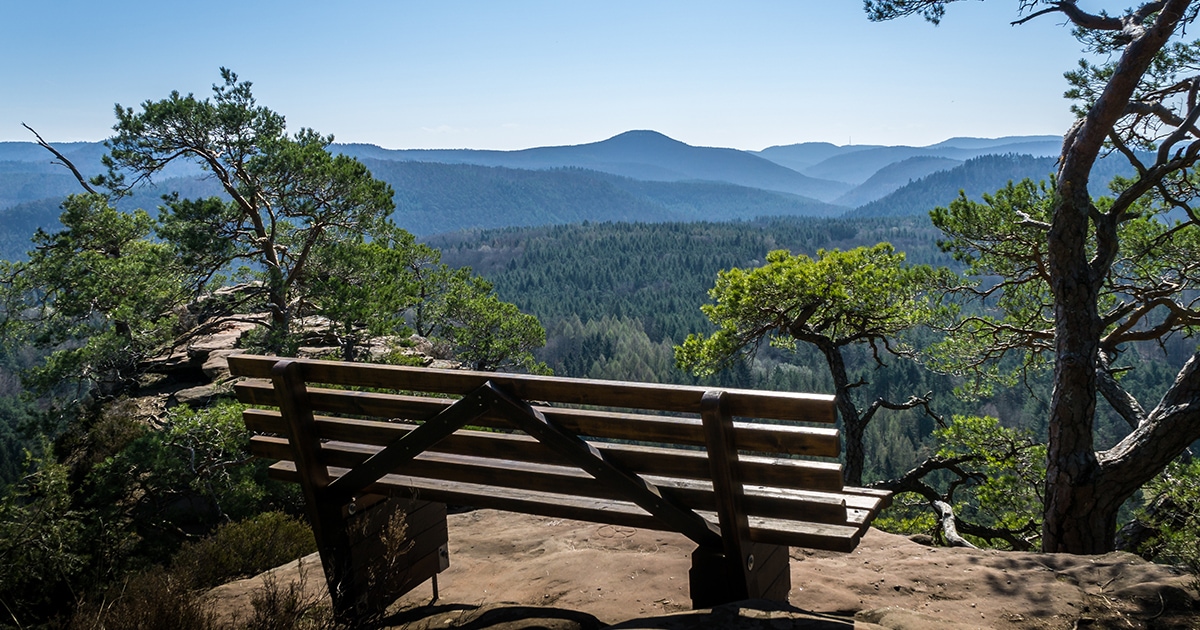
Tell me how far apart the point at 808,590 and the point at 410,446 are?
2.45 meters

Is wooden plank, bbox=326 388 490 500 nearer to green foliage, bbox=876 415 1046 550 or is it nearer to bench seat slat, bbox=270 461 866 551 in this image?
bench seat slat, bbox=270 461 866 551

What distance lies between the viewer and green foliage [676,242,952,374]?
413 inches

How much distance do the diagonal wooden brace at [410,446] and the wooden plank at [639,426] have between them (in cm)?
11

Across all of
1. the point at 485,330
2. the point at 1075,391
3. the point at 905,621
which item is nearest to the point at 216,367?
the point at 485,330

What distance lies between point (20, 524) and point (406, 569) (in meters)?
9.33

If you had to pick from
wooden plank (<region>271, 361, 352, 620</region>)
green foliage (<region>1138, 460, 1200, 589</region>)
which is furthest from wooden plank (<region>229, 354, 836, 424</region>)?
green foliage (<region>1138, 460, 1200, 589</region>)

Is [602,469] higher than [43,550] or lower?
higher

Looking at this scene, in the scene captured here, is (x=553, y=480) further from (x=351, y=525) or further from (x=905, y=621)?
(x=905, y=621)

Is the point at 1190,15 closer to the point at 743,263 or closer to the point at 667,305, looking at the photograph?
the point at 667,305

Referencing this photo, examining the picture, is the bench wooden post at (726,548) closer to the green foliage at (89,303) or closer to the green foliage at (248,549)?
the green foliage at (248,549)

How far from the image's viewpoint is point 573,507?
3.54 meters

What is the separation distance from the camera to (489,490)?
3.84 metres

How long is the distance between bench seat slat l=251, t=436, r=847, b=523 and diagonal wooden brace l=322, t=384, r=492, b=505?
0.37ft

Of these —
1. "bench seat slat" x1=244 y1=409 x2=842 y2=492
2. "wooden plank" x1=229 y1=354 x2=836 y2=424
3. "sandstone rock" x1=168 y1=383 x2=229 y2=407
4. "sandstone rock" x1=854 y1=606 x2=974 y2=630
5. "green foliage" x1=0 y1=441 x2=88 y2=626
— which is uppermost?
"wooden plank" x1=229 y1=354 x2=836 y2=424
